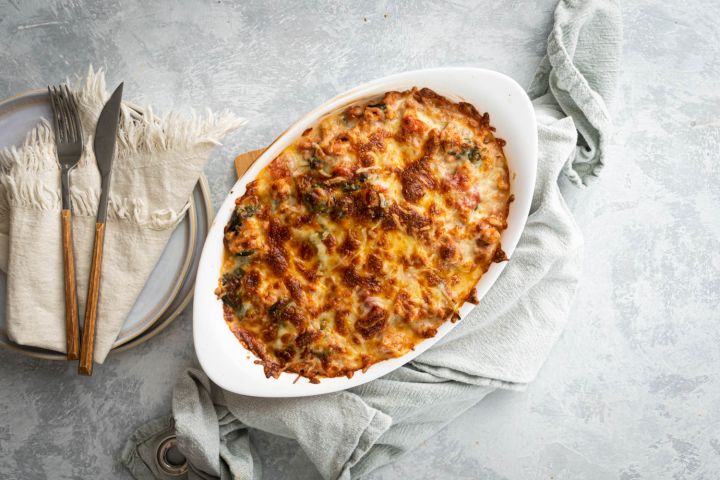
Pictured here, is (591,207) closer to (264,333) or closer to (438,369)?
(438,369)

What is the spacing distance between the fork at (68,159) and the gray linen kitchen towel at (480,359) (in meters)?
0.54

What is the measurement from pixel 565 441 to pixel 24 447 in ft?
8.36

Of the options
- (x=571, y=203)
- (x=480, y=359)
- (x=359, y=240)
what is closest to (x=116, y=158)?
(x=359, y=240)

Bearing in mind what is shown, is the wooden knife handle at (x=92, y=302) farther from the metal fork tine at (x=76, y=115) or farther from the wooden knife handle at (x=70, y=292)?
the metal fork tine at (x=76, y=115)

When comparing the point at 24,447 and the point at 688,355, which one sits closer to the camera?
the point at 24,447

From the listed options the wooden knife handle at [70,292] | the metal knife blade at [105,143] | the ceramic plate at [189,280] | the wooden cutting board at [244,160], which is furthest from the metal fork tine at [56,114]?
the wooden cutting board at [244,160]

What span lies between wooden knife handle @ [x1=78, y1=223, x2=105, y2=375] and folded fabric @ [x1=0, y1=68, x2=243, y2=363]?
3 centimetres

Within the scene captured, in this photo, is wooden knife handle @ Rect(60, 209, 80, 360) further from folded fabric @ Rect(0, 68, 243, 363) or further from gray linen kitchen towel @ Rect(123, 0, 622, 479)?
gray linen kitchen towel @ Rect(123, 0, 622, 479)

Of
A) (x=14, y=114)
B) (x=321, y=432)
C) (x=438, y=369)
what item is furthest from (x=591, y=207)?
(x=14, y=114)

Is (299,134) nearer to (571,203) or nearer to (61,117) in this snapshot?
(61,117)

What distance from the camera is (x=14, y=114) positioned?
2.32 metres

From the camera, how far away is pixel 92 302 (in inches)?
88.8

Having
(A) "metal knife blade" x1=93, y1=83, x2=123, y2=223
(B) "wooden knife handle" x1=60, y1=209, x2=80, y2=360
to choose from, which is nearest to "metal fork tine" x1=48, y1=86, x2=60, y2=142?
(A) "metal knife blade" x1=93, y1=83, x2=123, y2=223

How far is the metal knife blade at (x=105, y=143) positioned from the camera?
2227 millimetres
